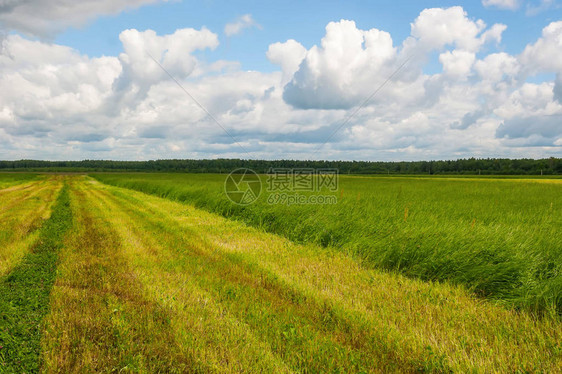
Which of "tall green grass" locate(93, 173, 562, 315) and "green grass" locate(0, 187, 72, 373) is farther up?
"tall green grass" locate(93, 173, 562, 315)

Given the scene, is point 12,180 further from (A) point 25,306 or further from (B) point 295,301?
(B) point 295,301

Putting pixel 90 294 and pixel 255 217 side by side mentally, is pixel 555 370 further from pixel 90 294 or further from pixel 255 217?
pixel 255 217

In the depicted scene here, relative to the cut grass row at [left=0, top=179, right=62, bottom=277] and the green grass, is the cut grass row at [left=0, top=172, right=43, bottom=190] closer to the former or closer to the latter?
the cut grass row at [left=0, top=179, right=62, bottom=277]

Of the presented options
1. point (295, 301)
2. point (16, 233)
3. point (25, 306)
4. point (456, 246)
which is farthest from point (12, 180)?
point (456, 246)

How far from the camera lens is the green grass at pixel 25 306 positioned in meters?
3.21

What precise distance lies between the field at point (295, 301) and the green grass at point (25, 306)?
0.02 metres

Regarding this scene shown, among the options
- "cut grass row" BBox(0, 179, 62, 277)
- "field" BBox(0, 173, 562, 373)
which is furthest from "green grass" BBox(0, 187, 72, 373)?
"cut grass row" BBox(0, 179, 62, 277)

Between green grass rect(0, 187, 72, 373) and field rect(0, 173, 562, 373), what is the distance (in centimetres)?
2

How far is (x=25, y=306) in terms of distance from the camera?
170 inches

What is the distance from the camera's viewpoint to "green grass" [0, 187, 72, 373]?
10.5ft

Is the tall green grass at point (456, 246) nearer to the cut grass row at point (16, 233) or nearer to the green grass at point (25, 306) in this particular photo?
the green grass at point (25, 306)

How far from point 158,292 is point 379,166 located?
12105 cm

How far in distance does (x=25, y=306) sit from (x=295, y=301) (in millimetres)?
3832

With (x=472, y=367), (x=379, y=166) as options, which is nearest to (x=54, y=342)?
(x=472, y=367)
